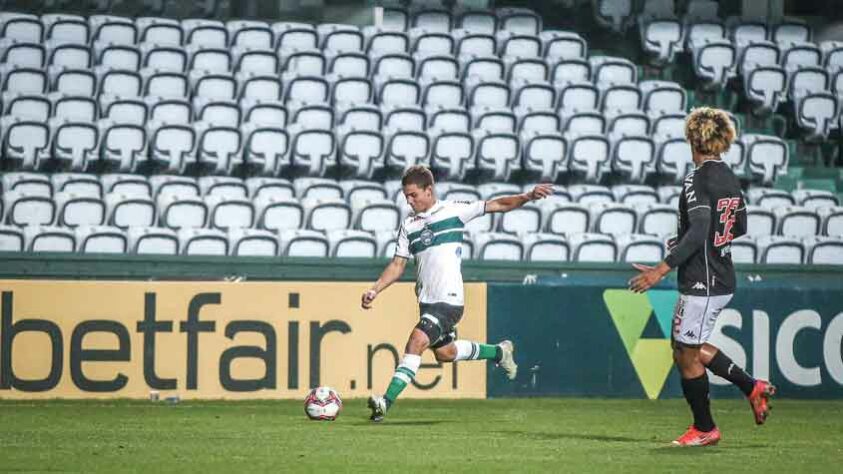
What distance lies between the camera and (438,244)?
1169 cm

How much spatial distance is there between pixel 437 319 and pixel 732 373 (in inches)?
105

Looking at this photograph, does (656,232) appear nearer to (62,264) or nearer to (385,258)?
(385,258)

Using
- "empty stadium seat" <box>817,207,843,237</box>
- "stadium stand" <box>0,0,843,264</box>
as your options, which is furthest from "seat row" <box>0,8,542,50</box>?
"empty stadium seat" <box>817,207,843,237</box>

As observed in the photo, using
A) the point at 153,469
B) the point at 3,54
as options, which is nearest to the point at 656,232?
the point at 3,54

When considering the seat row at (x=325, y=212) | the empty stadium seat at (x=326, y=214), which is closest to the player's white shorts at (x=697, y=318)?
Answer: the seat row at (x=325, y=212)

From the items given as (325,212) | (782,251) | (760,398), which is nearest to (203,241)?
(325,212)

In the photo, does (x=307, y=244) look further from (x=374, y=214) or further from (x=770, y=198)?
(x=770, y=198)

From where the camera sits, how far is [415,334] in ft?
37.9

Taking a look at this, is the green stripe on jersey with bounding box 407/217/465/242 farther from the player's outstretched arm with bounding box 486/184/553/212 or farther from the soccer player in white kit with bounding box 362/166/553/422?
the player's outstretched arm with bounding box 486/184/553/212

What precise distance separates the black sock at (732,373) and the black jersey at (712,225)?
1.95 ft

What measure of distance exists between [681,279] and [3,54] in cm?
1279

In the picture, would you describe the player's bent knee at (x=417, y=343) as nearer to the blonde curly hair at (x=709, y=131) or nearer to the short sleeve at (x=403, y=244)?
the short sleeve at (x=403, y=244)

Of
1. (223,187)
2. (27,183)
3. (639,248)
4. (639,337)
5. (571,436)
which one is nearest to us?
(571,436)

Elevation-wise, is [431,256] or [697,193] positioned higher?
[697,193]
